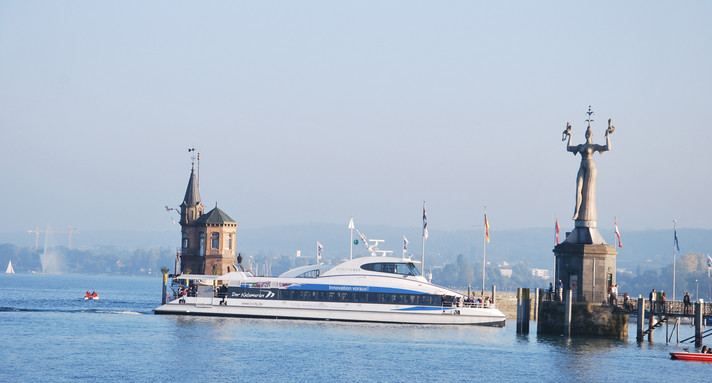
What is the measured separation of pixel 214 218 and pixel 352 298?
65.0 feet

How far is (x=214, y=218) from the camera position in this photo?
80938mm

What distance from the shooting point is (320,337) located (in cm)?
5766

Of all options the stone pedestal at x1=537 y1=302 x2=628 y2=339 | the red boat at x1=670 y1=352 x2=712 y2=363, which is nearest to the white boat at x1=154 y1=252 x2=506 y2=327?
the stone pedestal at x1=537 y1=302 x2=628 y2=339

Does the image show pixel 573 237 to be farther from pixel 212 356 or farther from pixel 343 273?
pixel 212 356

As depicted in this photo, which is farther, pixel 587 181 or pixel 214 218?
pixel 214 218

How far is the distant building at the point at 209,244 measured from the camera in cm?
8050

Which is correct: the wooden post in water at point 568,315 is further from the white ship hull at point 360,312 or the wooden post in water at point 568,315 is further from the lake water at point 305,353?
the white ship hull at point 360,312

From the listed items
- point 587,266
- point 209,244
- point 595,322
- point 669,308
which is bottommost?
point 595,322

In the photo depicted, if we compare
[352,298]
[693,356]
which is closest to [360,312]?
[352,298]

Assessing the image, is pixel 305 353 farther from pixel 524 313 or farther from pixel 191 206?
pixel 191 206

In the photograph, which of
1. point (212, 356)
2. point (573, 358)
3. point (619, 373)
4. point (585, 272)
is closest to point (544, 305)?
point (585, 272)

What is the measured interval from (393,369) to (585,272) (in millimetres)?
15769

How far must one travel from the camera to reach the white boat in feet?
216

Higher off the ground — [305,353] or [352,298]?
[352,298]
